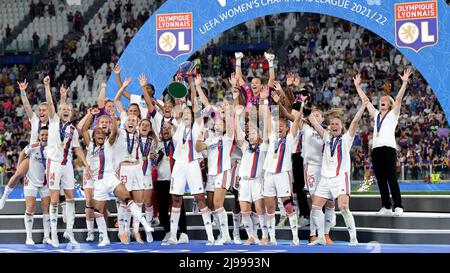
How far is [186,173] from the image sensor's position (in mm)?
12633

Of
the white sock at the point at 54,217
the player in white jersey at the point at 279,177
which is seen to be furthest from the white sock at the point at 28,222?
the player in white jersey at the point at 279,177

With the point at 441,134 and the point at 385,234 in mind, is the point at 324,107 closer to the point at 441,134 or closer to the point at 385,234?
the point at 441,134

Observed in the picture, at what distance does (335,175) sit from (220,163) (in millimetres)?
1621

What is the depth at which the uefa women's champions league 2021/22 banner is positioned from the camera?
1398cm

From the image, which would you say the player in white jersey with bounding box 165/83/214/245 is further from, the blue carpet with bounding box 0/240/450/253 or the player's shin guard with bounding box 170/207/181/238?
the blue carpet with bounding box 0/240/450/253

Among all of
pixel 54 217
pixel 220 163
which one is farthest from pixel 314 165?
pixel 54 217

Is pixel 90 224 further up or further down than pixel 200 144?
further down

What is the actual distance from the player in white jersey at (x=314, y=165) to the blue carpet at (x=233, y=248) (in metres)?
0.28

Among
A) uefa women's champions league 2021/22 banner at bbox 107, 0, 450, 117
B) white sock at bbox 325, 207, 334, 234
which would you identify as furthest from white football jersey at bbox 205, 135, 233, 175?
uefa women's champions league 2021/22 banner at bbox 107, 0, 450, 117

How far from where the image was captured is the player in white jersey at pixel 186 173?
12602mm

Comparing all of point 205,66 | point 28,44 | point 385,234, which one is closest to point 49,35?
point 28,44

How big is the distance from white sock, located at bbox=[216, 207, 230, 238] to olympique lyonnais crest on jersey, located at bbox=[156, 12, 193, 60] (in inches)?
149

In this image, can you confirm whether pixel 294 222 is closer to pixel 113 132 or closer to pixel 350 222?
pixel 350 222

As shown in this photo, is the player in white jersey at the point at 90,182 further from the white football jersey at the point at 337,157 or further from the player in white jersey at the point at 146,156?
the white football jersey at the point at 337,157
